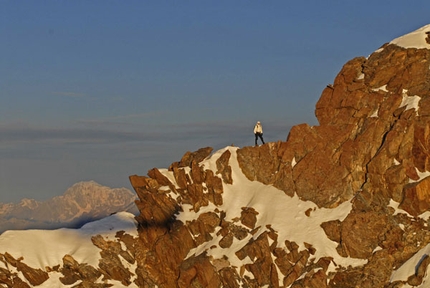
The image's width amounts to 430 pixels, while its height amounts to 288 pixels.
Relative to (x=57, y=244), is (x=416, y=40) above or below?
above

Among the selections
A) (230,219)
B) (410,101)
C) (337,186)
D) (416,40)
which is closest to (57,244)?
(230,219)

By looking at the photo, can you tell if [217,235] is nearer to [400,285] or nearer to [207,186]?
[207,186]

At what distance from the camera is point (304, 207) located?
380 feet

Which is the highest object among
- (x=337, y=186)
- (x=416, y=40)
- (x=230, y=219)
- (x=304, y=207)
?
(x=416, y=40)

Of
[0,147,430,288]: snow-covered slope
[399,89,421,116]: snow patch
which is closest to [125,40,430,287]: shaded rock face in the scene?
[399,89,421,116]: snow patch

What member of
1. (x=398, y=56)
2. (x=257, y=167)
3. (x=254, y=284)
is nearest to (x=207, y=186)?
(x=257, y=167)

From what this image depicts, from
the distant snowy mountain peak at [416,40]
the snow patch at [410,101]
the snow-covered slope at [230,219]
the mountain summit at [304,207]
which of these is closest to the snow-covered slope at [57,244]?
the snow-covered slope at [230,219]

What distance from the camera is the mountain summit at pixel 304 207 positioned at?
10962cm

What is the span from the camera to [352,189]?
115m

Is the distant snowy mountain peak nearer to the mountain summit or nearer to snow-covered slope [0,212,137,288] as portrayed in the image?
the mountain summit

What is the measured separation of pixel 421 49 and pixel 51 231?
42546mm

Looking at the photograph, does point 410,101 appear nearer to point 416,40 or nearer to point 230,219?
point 416,40

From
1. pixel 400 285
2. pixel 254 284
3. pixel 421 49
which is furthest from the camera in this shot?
pixel 421 49

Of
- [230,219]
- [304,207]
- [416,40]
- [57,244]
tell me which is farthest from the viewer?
[416,40]
